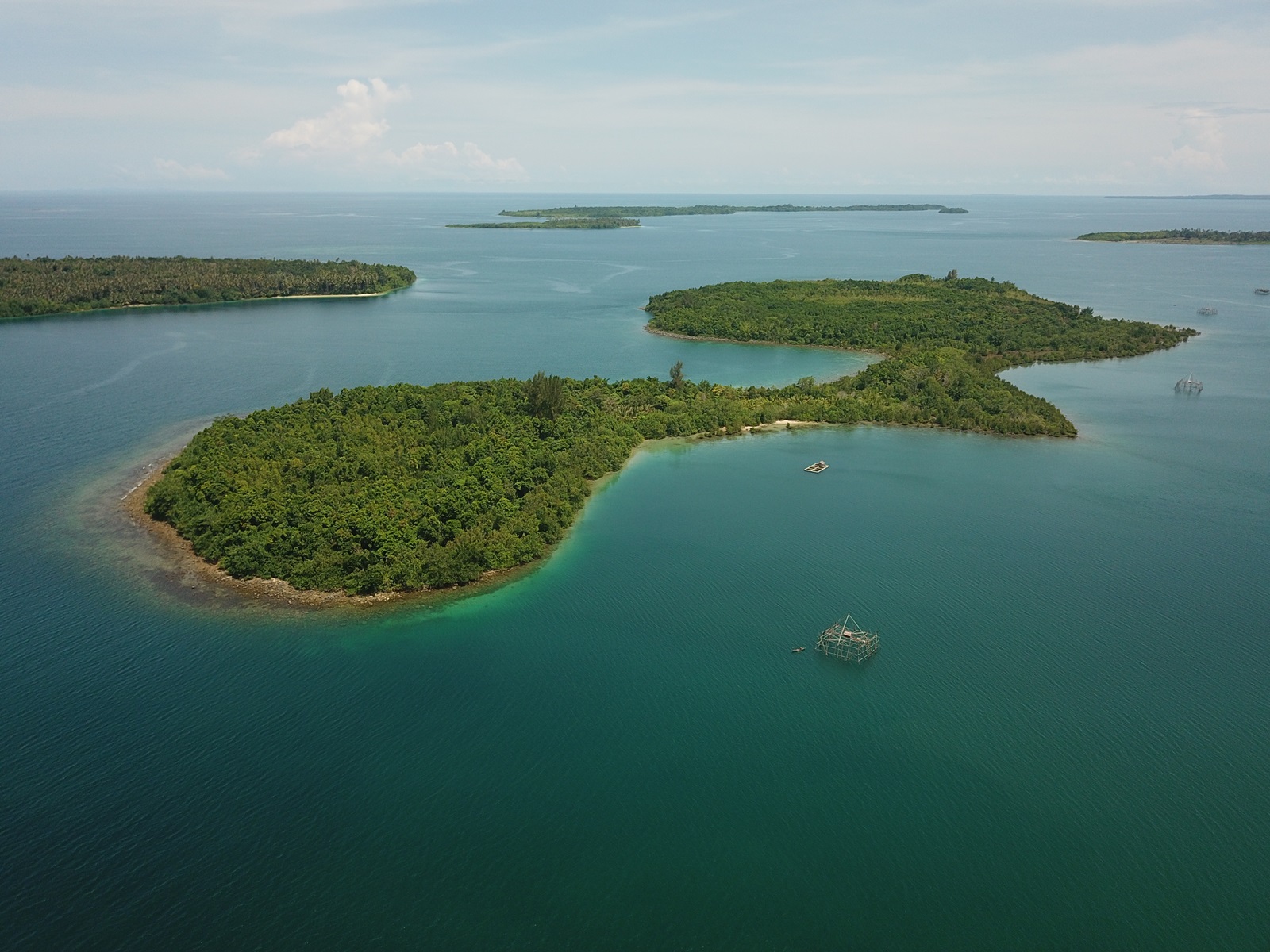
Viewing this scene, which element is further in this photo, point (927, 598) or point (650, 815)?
point (927, 598)

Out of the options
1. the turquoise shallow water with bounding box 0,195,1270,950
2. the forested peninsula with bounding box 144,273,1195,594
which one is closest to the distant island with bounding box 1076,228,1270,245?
the forested peninsula with bounding box 144,273,1195,594

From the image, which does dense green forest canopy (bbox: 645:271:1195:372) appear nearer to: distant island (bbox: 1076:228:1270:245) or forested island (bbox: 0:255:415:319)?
forested island (bbox: 0:255:415:319)

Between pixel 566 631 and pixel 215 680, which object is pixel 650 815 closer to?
pixel 566 631

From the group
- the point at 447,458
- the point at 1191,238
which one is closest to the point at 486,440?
the point at 447,458

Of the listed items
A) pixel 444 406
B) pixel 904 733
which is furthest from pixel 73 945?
pixel 444 406

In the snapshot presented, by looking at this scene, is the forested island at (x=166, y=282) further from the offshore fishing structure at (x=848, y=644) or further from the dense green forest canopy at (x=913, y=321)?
the offshore fishing structure at (x=848, y=644)

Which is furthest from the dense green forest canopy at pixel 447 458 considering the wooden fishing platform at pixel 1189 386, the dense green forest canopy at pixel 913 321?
the wooden fishing platform at pixel 1189 386

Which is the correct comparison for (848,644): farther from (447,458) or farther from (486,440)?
(486,440)

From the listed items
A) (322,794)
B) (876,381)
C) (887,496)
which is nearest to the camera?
(322,794)
